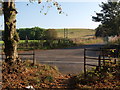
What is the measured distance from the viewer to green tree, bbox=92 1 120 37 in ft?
108

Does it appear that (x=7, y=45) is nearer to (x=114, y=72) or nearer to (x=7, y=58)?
(x=7, y=58)

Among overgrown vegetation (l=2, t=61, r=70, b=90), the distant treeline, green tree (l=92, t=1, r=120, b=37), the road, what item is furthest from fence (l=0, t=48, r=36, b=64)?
green tree (l=92, t=1, r=120, b=37)

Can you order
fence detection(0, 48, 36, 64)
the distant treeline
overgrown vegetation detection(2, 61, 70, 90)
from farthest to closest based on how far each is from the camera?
the distant treeline → fence detection(0, 48, 36, 64) → overgrown vegetation detection(2, 61, 70, 90)

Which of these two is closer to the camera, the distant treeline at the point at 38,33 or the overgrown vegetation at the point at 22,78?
the overgrown vegetation at the point at 22,78

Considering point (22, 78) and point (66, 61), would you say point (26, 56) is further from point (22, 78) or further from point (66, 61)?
point (22, 78)

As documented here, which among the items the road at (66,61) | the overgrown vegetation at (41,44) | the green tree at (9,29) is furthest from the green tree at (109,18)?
the green tree at (9,29)

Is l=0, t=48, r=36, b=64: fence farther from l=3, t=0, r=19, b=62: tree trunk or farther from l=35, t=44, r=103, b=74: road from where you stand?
l=35, t=44, r=103, b=74: road

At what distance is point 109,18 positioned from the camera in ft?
121

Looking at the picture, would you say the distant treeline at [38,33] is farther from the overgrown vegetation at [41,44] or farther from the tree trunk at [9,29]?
the tree trunk at [9,29]

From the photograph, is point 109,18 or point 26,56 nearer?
point 26,56

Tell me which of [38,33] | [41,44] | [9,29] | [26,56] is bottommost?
[26,56]

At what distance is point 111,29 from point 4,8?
28584mm

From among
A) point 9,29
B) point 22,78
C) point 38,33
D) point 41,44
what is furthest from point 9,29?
point 38,33

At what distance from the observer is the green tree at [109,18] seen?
108 ft
